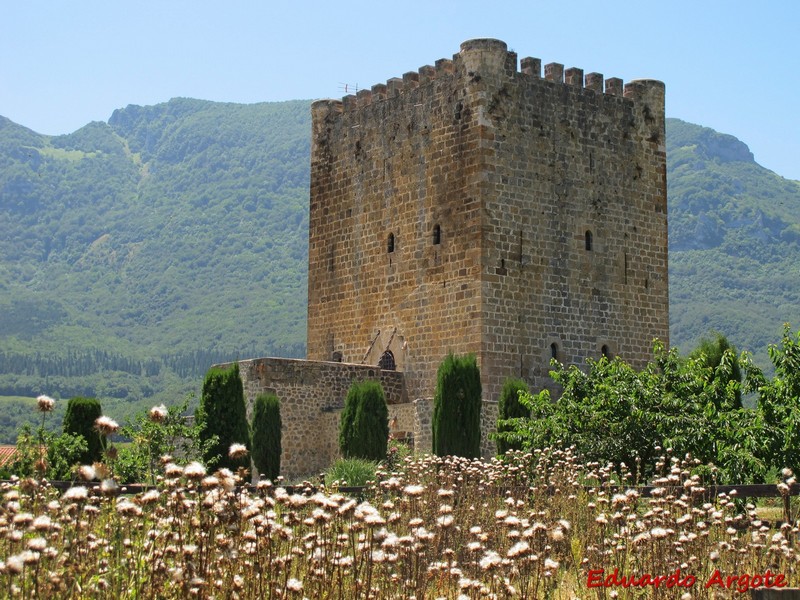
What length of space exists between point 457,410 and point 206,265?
141 meters

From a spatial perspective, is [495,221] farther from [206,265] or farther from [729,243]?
[206,265]

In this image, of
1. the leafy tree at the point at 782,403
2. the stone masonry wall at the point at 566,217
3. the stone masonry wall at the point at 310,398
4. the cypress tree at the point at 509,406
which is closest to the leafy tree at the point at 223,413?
the stone masonry wall at the point at 310,398

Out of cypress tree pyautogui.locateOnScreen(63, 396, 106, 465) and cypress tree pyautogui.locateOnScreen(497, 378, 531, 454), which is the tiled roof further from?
cypress tree pyautogui.locateOnScreen(497, 378, 531, 454)

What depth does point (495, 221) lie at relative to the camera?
28.2 meters

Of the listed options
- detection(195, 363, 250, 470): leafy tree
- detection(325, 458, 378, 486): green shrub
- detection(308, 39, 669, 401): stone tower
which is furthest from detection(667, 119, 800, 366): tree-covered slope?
detection(325, 458, 378, 486): green shrub

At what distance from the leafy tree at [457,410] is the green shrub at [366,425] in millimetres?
1270

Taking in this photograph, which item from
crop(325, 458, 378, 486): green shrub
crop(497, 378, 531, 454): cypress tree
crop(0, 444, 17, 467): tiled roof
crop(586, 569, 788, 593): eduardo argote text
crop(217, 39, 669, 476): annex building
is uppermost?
crop(217, 39, 669, 476): annex building

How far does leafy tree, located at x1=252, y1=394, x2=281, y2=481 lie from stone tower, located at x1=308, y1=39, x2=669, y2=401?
3192mm

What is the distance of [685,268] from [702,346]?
105849 millimetres

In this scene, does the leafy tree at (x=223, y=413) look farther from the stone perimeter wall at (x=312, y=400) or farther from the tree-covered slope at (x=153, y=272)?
the tree-covered slope at (x=153, y=272)

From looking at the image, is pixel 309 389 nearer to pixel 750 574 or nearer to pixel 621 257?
pixel 621 257

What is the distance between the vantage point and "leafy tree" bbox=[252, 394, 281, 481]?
1096 inches

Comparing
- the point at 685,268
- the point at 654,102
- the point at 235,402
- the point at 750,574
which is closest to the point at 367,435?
the point at 235,402

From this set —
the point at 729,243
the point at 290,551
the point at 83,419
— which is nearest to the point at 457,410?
the point at 83,419
